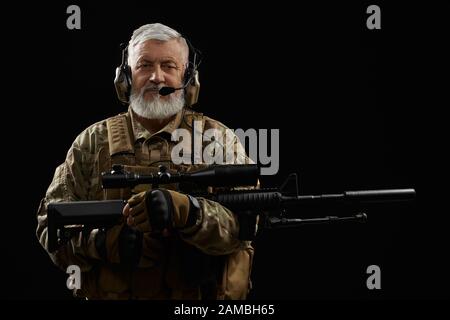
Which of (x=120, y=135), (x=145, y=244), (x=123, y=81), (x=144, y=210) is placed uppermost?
(x=123, y=81)

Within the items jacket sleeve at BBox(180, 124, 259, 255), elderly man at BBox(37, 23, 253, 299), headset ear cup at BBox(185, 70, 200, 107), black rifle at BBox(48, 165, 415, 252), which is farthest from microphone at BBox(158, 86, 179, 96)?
jacket sleeve at BBox(180, 124, 259, 255)

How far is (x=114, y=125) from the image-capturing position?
2758 mm

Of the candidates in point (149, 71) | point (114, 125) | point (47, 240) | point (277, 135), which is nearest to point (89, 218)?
point (47, 240)

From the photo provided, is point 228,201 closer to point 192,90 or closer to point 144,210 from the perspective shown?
point 144,210

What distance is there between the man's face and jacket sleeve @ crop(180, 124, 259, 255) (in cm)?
51

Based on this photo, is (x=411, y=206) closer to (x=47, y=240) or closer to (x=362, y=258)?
(x=362, y=258)

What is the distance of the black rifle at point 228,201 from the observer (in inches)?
96.5

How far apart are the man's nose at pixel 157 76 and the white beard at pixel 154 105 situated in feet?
0.10

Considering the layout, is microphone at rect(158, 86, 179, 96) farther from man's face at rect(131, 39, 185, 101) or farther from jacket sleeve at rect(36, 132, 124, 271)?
jacket sleeve at rect(36, 132, 124, 271)

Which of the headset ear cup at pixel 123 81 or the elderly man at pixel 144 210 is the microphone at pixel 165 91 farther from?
the headset ear cup at pixel 123 81

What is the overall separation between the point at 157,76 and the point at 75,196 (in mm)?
582

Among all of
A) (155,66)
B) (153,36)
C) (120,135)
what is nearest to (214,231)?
(120,135)

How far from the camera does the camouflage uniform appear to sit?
8.30 feet

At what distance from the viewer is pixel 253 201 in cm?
256
